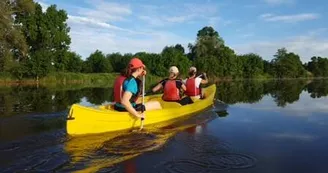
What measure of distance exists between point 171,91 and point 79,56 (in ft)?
144

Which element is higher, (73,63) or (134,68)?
(73,63)

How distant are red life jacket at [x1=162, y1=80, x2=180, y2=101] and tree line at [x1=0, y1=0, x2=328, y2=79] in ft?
87.6

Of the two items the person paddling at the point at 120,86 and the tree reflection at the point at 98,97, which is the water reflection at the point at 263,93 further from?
the person paddling at the point at 120,86

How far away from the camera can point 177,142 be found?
→ 6.65 metres

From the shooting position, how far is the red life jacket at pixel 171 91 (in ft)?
35.0

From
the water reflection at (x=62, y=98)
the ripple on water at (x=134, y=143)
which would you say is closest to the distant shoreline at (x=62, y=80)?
the water reflection at (x=62, y=98)

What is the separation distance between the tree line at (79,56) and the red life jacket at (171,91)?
26.7 meters

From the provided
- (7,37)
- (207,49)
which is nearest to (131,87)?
(7,37)

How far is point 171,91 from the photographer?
1071cm

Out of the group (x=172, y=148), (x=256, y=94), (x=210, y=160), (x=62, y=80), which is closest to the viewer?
(x=210, y=160)

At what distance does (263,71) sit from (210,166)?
292 ft

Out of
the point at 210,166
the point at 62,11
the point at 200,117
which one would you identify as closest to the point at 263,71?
the point at 62,11

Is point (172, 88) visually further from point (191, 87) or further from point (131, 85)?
point (131, 85)

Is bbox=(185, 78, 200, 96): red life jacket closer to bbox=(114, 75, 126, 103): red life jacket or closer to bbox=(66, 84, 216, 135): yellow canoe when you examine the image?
bbox=(66, 84, 216, 135): yellow canoe
